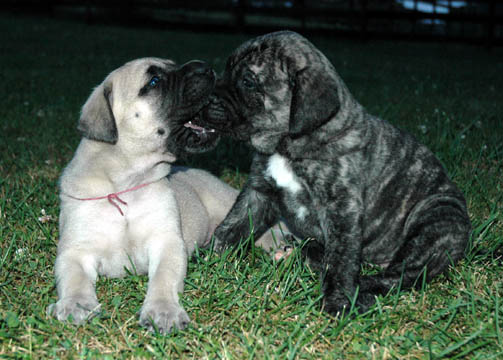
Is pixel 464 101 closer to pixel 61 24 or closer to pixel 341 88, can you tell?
pixel 341 88

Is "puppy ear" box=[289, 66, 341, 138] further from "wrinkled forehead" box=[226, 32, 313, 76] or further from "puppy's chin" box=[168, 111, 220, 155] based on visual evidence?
"puppy's chin" box=[168, 111, 220, 155]

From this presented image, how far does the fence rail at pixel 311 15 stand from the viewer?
2211 cm

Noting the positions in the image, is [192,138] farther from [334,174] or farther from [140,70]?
[334,174]

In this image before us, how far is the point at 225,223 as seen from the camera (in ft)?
13.9

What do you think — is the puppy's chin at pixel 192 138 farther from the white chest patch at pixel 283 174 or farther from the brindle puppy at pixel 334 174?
the white chest patch at pixel 283 174

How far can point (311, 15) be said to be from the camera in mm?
22906

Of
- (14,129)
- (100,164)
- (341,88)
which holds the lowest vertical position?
(14,129)

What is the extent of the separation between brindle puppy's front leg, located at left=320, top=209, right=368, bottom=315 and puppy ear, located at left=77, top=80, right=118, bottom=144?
160 cm

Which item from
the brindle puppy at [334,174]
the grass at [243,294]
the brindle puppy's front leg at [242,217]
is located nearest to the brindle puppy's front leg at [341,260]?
the brindle puppy at [334,174]

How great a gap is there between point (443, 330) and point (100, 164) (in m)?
2.51

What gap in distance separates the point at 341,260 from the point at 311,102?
108 centimetres

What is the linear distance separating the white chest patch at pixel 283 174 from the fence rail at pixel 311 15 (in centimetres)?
1906

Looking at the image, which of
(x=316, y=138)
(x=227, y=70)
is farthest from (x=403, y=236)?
(x=227, y=70)

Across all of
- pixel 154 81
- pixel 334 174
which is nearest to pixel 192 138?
pixel 154 81
